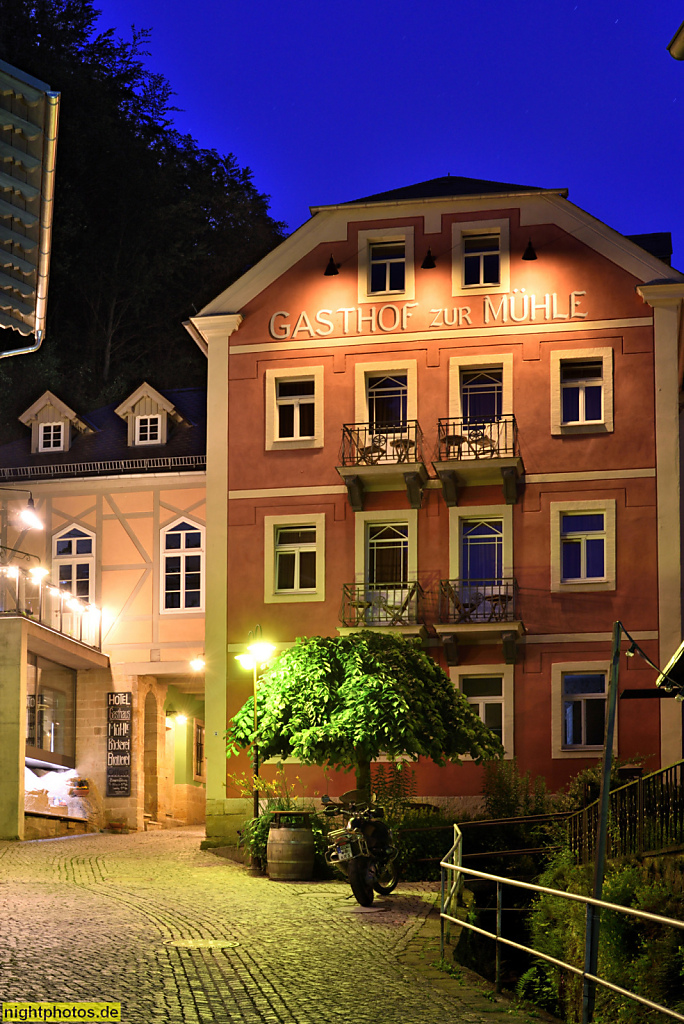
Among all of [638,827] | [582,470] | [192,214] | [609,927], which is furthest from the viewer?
[192,214]

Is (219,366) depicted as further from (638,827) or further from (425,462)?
(638,827)

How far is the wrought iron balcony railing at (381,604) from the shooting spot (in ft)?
87.6

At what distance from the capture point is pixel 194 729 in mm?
38188

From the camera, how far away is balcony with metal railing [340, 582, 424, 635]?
26484mm

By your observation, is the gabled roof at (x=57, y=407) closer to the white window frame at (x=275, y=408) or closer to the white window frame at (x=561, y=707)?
the white window frame at (x=275, y=408)

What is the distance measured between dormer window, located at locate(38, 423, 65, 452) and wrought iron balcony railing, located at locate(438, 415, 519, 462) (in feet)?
38.7

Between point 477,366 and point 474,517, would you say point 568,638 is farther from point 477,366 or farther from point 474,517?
point 477,366

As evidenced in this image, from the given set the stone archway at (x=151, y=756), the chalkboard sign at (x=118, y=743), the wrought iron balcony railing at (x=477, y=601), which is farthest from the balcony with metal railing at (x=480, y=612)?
the stone archway at (x=151, y=756)

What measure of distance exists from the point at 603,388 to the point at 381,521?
494 cm

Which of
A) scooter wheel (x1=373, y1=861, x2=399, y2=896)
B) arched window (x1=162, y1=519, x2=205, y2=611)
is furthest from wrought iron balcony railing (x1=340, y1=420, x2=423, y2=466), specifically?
scooter wheel (x1=373, y1=861, x2=399, y2=896)

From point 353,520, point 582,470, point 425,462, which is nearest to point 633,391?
point 582,470

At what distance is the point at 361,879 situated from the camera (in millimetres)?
16391

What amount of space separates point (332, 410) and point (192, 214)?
26786 mm

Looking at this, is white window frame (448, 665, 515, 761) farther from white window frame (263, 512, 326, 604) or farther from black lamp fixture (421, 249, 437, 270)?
black lamp fixture (421, 249, 437, 270)
